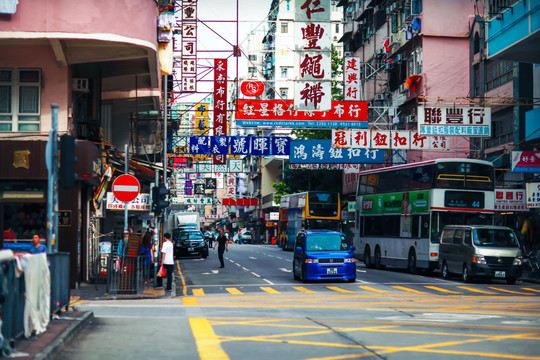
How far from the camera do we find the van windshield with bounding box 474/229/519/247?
28.7 metres

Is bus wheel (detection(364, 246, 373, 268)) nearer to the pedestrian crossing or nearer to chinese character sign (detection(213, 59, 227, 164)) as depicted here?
chinese character sign (detection(213, 59, 227, 164))

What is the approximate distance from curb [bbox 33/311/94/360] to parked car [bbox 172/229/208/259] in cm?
3540

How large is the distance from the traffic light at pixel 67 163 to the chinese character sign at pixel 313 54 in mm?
19103

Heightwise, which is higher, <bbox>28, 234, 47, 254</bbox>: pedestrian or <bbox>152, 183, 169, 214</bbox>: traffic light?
<bbox>152, 183, 169, 214</bbox>: traffic light

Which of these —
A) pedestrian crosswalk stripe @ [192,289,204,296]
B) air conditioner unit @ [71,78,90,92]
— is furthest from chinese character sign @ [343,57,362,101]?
pedestrian crosswalk stripe @ [192,289,204,296]

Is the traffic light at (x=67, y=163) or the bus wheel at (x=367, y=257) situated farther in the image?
the bus wheel at (x=367, y=257)

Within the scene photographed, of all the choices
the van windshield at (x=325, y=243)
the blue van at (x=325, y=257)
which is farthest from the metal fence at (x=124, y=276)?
the van windshield at (x=325, y=243)

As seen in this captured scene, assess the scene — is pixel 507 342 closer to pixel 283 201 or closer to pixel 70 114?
pixel 70 114

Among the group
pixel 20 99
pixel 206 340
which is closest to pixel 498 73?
pixel 20 99

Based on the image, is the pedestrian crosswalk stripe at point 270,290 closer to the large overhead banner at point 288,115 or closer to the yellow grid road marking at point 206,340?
the yellow grid road marking at point 206,340

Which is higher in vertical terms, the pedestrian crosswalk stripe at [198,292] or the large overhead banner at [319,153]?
the large overhead banner at [319,153]

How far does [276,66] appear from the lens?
105 meters

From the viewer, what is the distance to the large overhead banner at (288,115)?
36.0 meters

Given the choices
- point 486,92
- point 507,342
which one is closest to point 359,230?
point 486,92
